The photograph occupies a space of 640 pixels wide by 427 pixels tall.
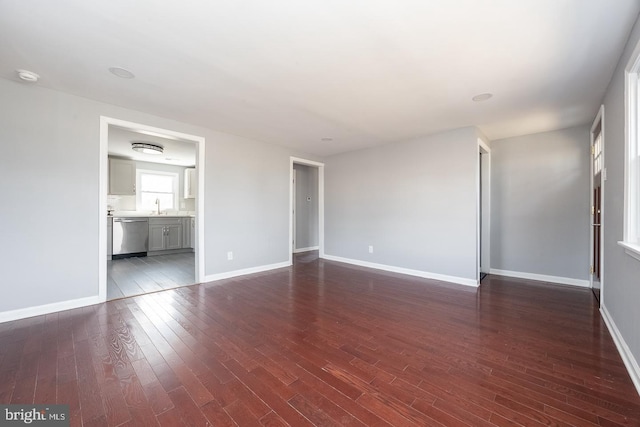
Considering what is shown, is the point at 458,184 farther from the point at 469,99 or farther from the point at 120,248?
the point at 120,248

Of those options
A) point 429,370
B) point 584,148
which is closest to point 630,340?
point 429,370

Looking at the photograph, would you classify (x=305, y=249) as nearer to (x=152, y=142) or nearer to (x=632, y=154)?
(x=152, y=142)

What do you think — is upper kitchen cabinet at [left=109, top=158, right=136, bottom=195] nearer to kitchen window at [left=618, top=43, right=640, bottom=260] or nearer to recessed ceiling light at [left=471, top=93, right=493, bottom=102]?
recessed ceiling light at [left=471, top=93, right=493, bottom=102]

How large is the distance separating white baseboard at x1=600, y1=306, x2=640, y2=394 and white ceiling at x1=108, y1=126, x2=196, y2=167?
208 inches

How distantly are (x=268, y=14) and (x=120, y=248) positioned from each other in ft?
20.4

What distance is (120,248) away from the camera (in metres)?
5.84

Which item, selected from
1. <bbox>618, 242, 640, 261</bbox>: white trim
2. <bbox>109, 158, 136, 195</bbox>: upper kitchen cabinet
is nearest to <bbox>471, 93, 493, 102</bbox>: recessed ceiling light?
<bbox>618, 242, 640, 261</bbox>: white trim

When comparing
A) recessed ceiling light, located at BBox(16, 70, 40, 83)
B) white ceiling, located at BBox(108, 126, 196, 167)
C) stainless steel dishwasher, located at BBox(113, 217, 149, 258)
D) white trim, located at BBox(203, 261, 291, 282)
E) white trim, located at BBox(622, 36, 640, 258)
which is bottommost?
white trim, located at BBox(203, 261, 291, 282)

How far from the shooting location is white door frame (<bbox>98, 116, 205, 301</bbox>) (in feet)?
10.0

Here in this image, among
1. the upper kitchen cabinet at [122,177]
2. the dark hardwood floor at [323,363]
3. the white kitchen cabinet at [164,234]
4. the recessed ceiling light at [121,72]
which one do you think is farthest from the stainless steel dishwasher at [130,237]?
the recessed ceiling light at [121,72]

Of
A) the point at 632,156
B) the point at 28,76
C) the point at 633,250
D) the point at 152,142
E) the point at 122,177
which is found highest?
the point at 152,142

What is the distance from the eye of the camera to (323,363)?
1.89 metres

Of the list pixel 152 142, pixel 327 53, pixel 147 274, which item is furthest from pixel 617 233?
pixel 152 142

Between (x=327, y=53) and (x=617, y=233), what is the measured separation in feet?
9.27
